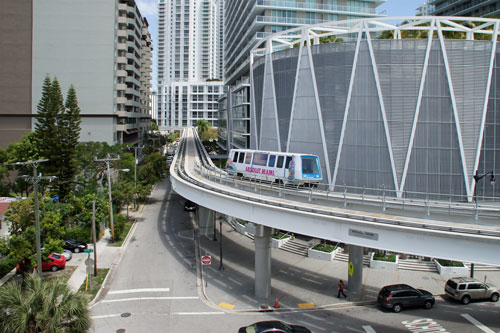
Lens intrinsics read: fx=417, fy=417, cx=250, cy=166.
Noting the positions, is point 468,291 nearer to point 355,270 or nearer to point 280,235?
point 355,270

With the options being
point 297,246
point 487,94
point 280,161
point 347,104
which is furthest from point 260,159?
point 487,94

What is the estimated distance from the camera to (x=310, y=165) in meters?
33.9

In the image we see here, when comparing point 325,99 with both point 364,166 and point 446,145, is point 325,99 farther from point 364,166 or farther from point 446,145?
point 446,145

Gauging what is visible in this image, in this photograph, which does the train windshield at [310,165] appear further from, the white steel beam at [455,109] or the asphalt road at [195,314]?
the white steel beam at [455,109]

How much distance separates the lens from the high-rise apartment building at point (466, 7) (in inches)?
3105

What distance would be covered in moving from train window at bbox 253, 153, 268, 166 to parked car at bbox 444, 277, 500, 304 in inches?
690

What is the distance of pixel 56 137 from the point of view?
157 feet

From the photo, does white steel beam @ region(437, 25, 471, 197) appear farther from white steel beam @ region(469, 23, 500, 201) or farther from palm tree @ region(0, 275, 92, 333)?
palm tree @ region(0, 275, 92, 333)

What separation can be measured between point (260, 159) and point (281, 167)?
362 centimetres

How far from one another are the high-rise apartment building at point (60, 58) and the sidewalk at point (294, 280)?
4226 cm

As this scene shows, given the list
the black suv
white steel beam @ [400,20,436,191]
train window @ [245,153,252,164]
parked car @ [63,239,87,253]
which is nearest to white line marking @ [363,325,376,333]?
the black suv

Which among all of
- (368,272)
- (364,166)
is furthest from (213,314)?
(364,166)

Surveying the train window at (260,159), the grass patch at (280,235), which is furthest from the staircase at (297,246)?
the train window at (260,159)

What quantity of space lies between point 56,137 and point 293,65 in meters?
28.0
